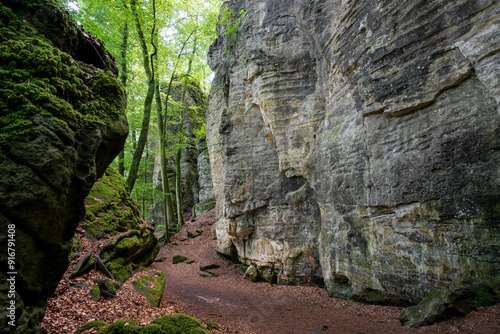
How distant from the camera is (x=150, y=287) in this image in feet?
24.0

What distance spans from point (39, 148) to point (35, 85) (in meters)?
1.04

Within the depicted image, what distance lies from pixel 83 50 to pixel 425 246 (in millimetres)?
9593

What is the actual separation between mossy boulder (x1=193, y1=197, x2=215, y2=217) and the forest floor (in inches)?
320

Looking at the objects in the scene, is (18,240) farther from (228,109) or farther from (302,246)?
(228,109)

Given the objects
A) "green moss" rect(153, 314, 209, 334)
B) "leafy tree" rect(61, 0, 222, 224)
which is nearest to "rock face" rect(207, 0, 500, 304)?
"leafy tree" rect(61, 0, 222, 224)

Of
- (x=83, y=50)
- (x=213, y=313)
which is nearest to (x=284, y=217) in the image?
(x=213, y=313)

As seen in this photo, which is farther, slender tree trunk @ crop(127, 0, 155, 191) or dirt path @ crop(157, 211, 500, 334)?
slender tree trunk @ crop(127, 0, 155, 191)

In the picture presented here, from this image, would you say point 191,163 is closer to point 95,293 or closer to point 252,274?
point 252,274

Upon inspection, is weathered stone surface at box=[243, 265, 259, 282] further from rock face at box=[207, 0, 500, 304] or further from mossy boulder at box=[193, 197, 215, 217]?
mossy boulder at box=[193, 197, 215, 217]

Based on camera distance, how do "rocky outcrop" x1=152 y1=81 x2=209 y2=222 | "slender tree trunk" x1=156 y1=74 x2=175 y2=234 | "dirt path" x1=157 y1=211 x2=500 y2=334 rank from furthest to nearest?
"rocky outcrop" x1=152 y1=81 x2=209 y2=222, "slender tree trunk" x1=156 y1=74 x2=175 y2=234, "dirt path" x1=157 y1=211 x2=500 y2=334

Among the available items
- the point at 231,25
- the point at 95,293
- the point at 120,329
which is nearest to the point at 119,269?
the point at 95,293

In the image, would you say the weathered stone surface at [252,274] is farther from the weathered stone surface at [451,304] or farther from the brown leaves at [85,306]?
the weathered stone surface at [451,304]

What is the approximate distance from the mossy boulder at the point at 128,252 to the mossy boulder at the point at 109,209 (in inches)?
16.9

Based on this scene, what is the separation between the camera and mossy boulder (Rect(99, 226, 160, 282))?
22.2 feet
